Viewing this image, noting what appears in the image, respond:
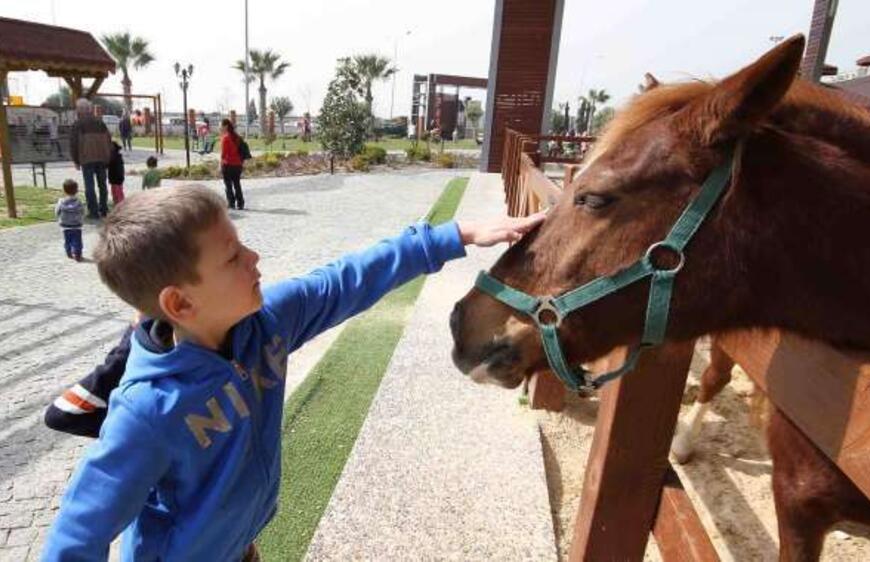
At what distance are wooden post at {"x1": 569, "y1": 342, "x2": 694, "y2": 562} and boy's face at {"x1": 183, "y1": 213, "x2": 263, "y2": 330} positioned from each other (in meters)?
1.10

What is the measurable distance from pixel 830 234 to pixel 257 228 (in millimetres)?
9768

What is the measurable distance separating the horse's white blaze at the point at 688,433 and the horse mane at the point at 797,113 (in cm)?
262

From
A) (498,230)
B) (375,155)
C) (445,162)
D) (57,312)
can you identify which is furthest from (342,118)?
(498,230)

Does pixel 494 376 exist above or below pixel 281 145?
above

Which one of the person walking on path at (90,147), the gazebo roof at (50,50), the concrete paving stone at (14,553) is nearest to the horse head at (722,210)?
the concrete paving stone at (14,553)

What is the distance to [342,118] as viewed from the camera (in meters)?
23.7

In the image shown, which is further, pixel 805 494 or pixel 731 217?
pixel 805 494

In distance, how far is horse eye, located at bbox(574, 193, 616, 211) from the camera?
1.42 metres

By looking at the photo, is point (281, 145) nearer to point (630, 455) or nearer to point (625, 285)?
point (630, 455)

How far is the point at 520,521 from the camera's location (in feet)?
9.20

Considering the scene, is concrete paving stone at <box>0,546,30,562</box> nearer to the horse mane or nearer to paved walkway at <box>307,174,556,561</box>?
paved walkway at <box>307,174,556,561</box>

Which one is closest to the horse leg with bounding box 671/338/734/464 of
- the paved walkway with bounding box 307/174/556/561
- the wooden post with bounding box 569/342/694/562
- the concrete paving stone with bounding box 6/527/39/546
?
the paved walkway with bounding box 307/174/556/561

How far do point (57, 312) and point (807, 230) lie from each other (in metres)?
6.46

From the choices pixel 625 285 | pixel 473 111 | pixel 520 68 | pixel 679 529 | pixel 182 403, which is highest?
pixel 473 111
